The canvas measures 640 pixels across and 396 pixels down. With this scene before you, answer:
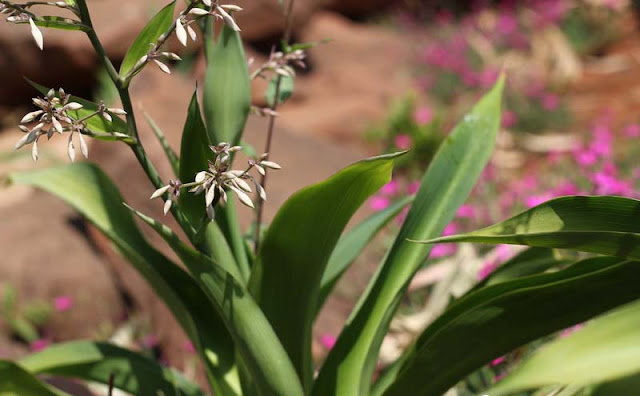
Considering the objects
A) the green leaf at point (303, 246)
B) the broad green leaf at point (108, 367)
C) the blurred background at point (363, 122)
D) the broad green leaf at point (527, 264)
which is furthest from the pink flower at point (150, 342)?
the broad green leaf at point (527, 264)

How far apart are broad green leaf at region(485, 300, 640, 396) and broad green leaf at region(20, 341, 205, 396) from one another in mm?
789

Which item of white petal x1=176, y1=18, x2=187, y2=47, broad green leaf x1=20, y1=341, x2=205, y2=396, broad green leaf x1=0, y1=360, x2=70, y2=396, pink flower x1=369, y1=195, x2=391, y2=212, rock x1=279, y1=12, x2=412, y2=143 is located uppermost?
white petal x1=176, y1=18, x2=187, y2=47

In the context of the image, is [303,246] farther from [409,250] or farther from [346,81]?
[346,81]

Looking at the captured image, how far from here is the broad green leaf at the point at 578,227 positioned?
1072mm

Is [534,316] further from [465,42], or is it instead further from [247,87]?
[465,42]

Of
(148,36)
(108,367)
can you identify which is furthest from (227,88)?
(108,367)

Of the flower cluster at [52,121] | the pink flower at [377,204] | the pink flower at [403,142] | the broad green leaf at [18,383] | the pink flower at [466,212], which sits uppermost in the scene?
the flower cluster at [52,121]

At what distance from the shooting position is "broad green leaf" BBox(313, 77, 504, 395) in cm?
149

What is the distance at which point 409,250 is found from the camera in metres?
1.54

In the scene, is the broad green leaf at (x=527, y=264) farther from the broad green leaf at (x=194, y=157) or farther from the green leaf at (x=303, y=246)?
the broad green leaf at (x=194, y=157)

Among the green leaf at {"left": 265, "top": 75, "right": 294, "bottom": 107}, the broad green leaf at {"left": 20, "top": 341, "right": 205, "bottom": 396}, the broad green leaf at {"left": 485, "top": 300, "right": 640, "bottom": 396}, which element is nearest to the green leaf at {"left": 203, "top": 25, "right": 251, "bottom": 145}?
the green leaf at {"left": 265, "top": 75, "right": 294, "bottom": 107}

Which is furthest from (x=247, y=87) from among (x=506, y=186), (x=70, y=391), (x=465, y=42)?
(x=465, y=42)

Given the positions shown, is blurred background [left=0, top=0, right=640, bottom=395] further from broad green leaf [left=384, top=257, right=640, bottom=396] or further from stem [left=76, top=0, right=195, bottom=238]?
broad green leaf [left=384, top=257, right=640, bottom=396]

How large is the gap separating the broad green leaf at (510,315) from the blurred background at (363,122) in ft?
2.11
